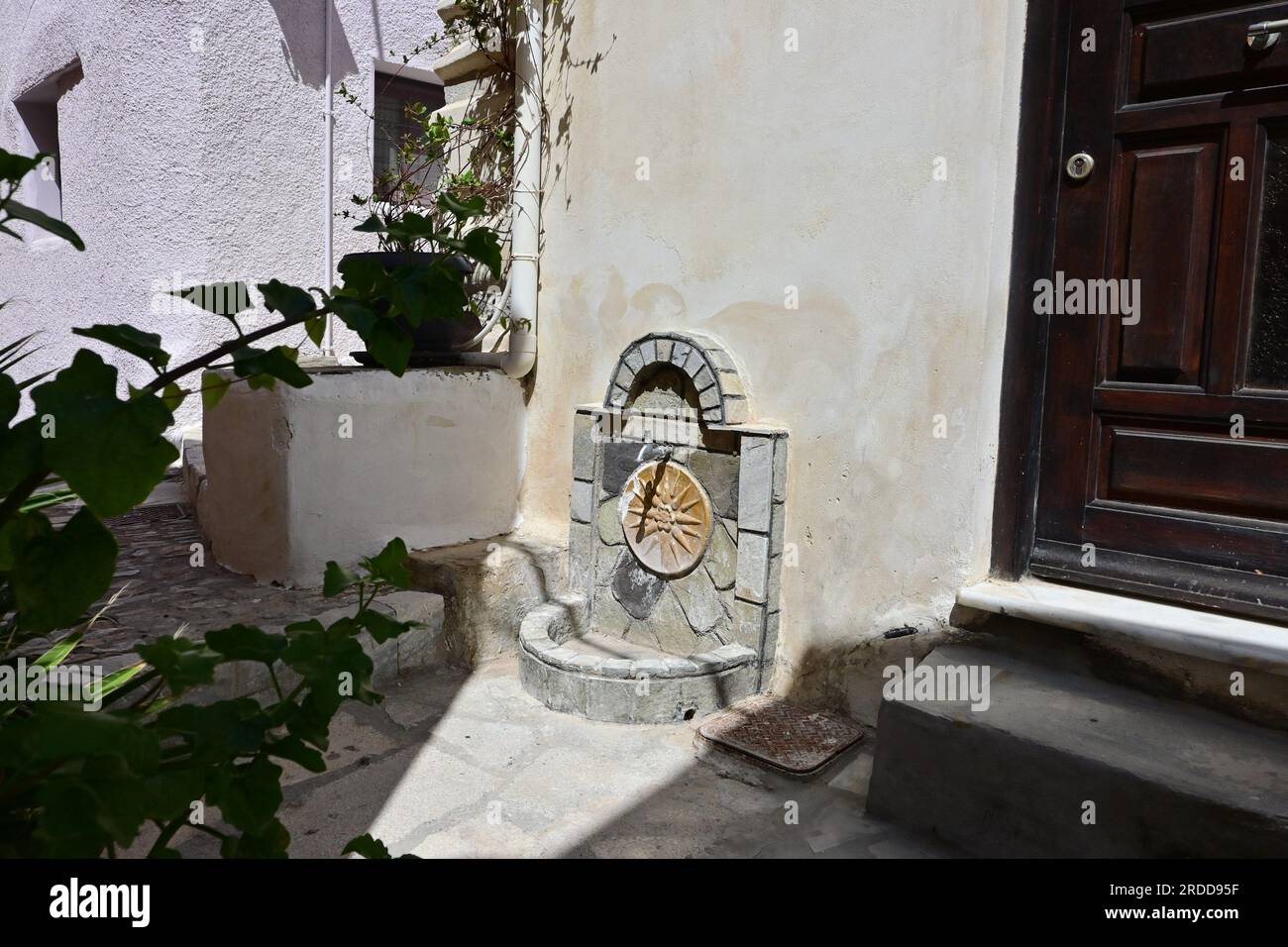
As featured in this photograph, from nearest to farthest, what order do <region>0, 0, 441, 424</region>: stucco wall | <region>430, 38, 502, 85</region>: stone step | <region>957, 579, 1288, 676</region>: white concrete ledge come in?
<region>957, 579, 1288, 676</region>: white concrete ledge
<region>430, 38, 502, 85</region>: stone step
<region>0, 0, 441, 424</region>: stucco wall

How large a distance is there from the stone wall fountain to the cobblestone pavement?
100 cm

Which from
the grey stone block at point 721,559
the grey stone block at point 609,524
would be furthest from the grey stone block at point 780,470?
the grey stone block at point 609,524

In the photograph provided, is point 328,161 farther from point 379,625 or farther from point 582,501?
point 379,625

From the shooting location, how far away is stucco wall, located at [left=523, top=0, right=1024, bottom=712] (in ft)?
9.59

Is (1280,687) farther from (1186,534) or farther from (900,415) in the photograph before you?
(900,415)

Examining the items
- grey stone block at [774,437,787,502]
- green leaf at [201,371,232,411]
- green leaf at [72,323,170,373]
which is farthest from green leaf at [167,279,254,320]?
grey stone block at [774,437,787,502]

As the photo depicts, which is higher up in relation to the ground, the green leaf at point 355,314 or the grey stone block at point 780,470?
the green leaf at point 355,314

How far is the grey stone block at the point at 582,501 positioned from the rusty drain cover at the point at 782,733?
3.58ft

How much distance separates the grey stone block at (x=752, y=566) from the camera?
3400 millimetres

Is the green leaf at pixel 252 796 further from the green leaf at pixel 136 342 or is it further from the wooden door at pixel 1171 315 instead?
the wooden door at pixel 1171 315

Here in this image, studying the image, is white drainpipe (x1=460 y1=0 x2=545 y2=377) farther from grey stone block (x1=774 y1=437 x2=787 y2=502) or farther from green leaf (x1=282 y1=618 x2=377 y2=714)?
green leaf (x1=282 y1=618 x2=377 y2=714)

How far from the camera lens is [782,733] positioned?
3145mm

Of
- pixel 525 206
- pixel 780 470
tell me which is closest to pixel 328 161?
pixel 525 206

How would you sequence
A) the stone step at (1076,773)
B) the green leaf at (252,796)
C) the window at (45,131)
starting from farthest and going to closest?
the window at (45,131) → the stone step at (1076,773) → the green leaf at (252,796)
